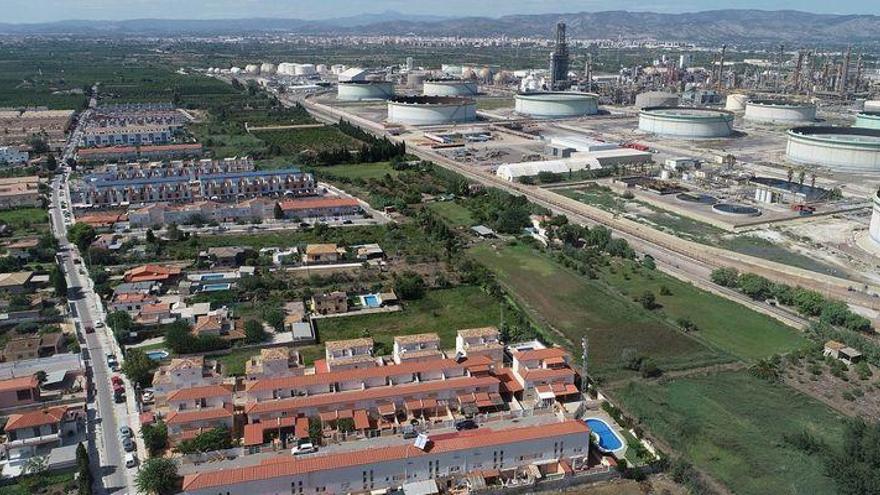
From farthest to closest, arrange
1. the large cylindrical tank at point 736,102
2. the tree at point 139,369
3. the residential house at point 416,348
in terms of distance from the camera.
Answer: the large cylindrical tank at point 736,102 < the residential house at point 416,348 < the tree at point 139,369

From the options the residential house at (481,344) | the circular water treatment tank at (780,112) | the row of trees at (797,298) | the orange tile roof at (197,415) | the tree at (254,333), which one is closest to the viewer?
the orange tile roof at (197,415)

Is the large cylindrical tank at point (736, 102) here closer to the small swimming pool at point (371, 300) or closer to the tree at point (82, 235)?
the small swimming pool at point (371, 300)

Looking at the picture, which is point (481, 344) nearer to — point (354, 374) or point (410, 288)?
point (354, 374)

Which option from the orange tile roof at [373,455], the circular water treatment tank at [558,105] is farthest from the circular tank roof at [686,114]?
the orange tile roof at [373,455]

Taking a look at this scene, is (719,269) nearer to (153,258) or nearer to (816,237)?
(816,237)

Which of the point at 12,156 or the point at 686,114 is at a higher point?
the point at 686,114

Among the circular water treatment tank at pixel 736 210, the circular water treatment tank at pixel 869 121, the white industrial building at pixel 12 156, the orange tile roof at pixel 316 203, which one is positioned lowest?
the circular water treatment tank at pixel 736 210

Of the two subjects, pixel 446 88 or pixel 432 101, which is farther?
pixel 446 88

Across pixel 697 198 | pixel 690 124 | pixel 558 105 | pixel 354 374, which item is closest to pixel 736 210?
pixel 697 198
